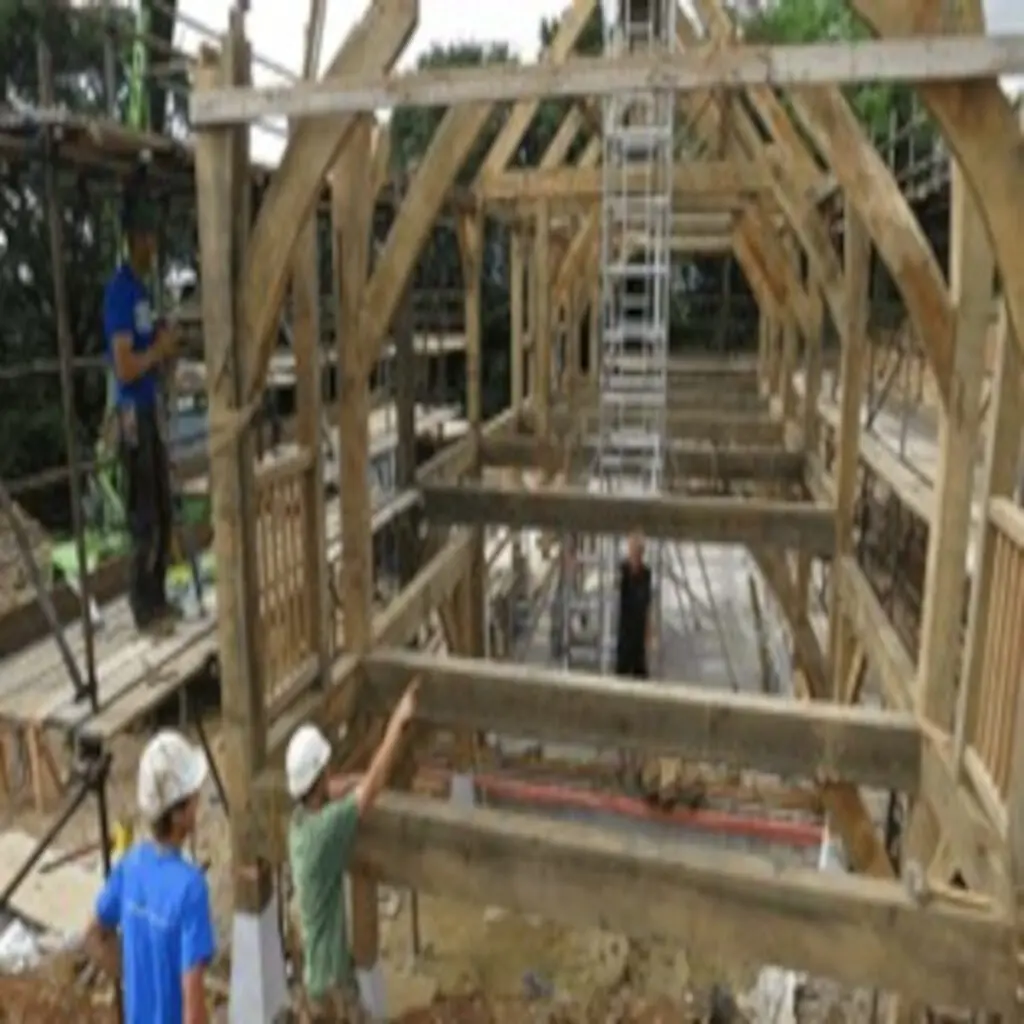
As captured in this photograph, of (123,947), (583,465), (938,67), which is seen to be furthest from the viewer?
(583,465)

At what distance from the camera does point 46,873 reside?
639 centimetres

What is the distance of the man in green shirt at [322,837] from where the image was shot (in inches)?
122

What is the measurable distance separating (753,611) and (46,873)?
8004 millimetres

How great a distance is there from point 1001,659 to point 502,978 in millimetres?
4007

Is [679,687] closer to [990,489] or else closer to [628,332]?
[990,489]

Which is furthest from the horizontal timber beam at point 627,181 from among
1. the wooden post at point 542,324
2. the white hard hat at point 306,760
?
the white hard hat at point 306,760

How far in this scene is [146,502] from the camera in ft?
14.2

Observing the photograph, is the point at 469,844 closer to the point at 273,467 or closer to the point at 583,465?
the point at 273,467

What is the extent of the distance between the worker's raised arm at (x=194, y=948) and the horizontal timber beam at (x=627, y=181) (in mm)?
5887

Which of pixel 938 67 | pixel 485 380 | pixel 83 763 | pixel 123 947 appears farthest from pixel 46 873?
pixel 485 380

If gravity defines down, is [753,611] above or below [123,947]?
below

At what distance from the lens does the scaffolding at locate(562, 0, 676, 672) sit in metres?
7.27

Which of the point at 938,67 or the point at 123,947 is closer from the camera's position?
the point at 938,67

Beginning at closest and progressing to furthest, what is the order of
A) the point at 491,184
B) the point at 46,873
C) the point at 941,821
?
1. the point at 941,821
2. the point at 46,873
3. the point at 491,184
